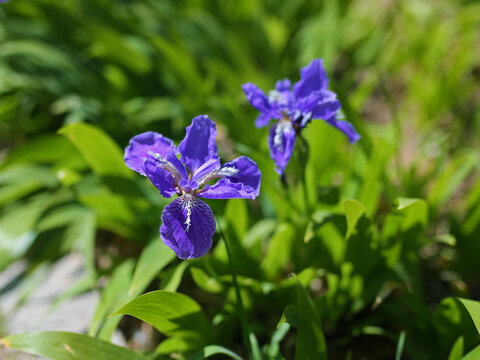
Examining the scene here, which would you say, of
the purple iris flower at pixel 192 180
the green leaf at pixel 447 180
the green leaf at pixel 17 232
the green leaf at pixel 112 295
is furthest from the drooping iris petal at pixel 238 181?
the green leaf at pixel 17 232

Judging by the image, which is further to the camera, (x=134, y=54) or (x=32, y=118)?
(x=32, y=118)

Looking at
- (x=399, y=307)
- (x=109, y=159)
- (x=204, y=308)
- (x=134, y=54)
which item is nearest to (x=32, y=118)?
(x=134, y=54)

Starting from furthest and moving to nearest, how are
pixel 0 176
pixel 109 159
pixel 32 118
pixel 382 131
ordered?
pixel 32 118
pixel 382 131
pixel 0 176
pixel 109 159

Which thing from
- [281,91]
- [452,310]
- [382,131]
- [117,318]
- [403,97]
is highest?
[403,97]

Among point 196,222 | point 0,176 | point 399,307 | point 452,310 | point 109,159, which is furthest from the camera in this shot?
point 0,176

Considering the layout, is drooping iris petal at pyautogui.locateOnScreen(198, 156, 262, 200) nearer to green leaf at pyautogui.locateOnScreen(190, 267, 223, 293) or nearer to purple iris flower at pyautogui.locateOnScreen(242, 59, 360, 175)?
purple iris flower at pyautogui.locateOnScreen(242, 59, 360, 175)

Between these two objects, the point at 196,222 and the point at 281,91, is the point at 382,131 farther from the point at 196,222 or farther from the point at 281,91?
the point at 196,222

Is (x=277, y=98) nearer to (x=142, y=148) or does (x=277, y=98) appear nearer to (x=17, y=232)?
(x=142, y=148)
